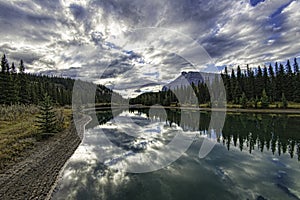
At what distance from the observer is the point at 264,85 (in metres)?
73.5

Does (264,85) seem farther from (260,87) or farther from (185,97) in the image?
(185,97)

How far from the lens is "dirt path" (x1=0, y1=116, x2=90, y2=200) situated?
9.10m

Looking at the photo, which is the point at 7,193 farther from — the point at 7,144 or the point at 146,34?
the point at 146,34

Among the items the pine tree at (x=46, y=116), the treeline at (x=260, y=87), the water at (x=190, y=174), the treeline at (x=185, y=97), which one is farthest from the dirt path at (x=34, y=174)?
the treeline at (x=185, y=97)

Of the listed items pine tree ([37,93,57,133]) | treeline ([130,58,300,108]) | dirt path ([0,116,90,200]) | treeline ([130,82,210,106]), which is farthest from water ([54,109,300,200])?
treeline ([130,82,210,106])

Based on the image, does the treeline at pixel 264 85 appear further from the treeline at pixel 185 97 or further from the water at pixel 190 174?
the water at pixel 190 174

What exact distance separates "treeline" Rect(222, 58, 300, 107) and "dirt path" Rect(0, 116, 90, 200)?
204 feet

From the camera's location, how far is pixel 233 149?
1862 cm

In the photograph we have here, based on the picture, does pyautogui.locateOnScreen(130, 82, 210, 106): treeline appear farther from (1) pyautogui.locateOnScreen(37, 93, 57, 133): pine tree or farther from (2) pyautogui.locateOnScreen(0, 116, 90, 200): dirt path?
(2) pyautogui.locateOnScreen(0, 116, 90, 200): dirt path

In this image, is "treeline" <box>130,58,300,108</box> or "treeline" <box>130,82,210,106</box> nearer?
"treeline" <box>130,58,300,108</box>

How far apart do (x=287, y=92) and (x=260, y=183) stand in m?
70.1

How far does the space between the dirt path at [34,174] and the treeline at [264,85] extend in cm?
6214

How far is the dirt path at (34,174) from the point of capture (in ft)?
29.9

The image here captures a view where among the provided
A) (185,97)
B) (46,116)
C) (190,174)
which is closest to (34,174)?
(190,174)
